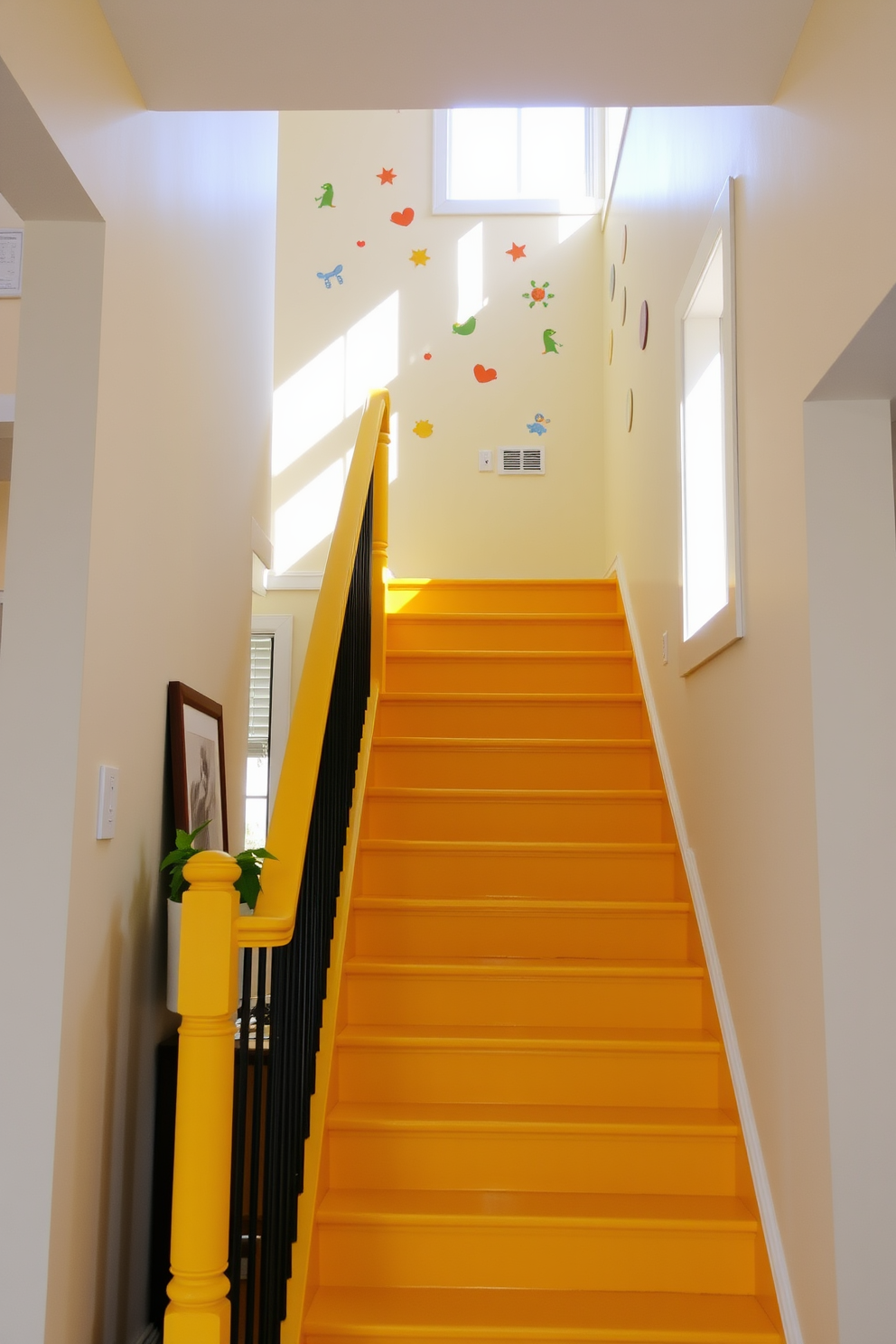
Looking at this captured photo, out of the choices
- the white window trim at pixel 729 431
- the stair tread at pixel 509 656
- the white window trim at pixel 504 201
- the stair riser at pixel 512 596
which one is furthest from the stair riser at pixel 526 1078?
the white window trim at pixel 504 201

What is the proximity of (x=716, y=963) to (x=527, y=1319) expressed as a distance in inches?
39.0

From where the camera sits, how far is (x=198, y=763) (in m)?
2.78

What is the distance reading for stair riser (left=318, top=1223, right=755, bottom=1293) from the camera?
242 cm

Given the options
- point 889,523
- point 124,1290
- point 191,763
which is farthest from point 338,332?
point 124,1290

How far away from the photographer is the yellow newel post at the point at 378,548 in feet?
12.9

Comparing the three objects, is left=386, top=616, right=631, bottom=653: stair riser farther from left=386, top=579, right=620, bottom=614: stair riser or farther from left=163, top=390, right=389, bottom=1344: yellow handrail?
left=163, top=390, right=389, bottom=1344: yellow handrail

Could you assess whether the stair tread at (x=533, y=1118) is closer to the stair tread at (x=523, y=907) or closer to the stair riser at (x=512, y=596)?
the stair tread at (x=523, y=907)

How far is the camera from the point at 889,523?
6.95 ft

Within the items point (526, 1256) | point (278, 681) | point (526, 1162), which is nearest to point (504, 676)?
point (278, 681)

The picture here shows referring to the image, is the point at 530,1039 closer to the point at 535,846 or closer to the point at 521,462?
the point at 535,846

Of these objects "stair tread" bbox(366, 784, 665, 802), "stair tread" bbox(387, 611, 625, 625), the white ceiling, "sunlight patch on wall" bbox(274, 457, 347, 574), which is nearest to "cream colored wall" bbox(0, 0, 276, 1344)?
the white ceiling

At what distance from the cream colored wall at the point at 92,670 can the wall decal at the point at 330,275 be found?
3.28 m

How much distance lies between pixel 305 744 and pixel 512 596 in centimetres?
307

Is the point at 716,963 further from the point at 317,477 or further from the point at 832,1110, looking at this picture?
the point at 317,477
